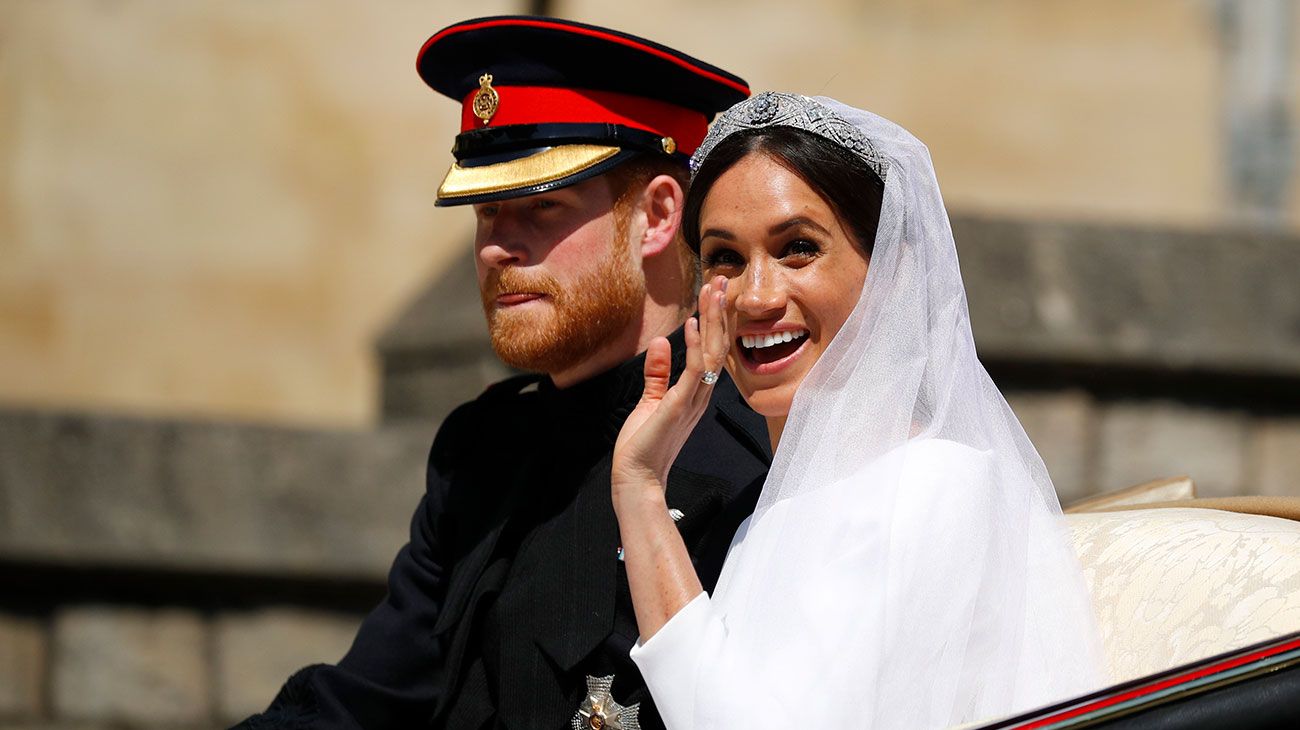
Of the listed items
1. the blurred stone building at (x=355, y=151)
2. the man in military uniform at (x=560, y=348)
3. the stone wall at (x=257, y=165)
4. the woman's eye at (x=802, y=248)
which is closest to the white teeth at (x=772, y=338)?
the woman's eye at (x=802, y=248)

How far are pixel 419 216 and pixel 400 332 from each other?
806 mm

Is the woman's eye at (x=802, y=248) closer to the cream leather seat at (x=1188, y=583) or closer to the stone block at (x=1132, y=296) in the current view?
the cream leather seat at (x=1188, y=583)

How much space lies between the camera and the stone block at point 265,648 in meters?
4.73

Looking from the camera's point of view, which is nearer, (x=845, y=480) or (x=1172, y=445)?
(x=845, y=480)

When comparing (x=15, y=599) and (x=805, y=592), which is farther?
(x=15, y=599)

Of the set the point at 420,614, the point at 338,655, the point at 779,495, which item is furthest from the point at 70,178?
the point at 779,495

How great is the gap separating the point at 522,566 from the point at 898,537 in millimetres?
939

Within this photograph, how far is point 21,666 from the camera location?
15.6 feet

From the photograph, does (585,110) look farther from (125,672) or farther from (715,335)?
(125,672)

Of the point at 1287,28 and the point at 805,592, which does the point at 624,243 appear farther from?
the point at 1287,28

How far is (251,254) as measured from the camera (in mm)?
5680

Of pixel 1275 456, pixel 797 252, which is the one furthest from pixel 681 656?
pixel 1275 456

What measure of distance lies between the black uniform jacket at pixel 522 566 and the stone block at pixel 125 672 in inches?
66.8

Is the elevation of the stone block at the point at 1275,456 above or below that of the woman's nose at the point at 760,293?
below
